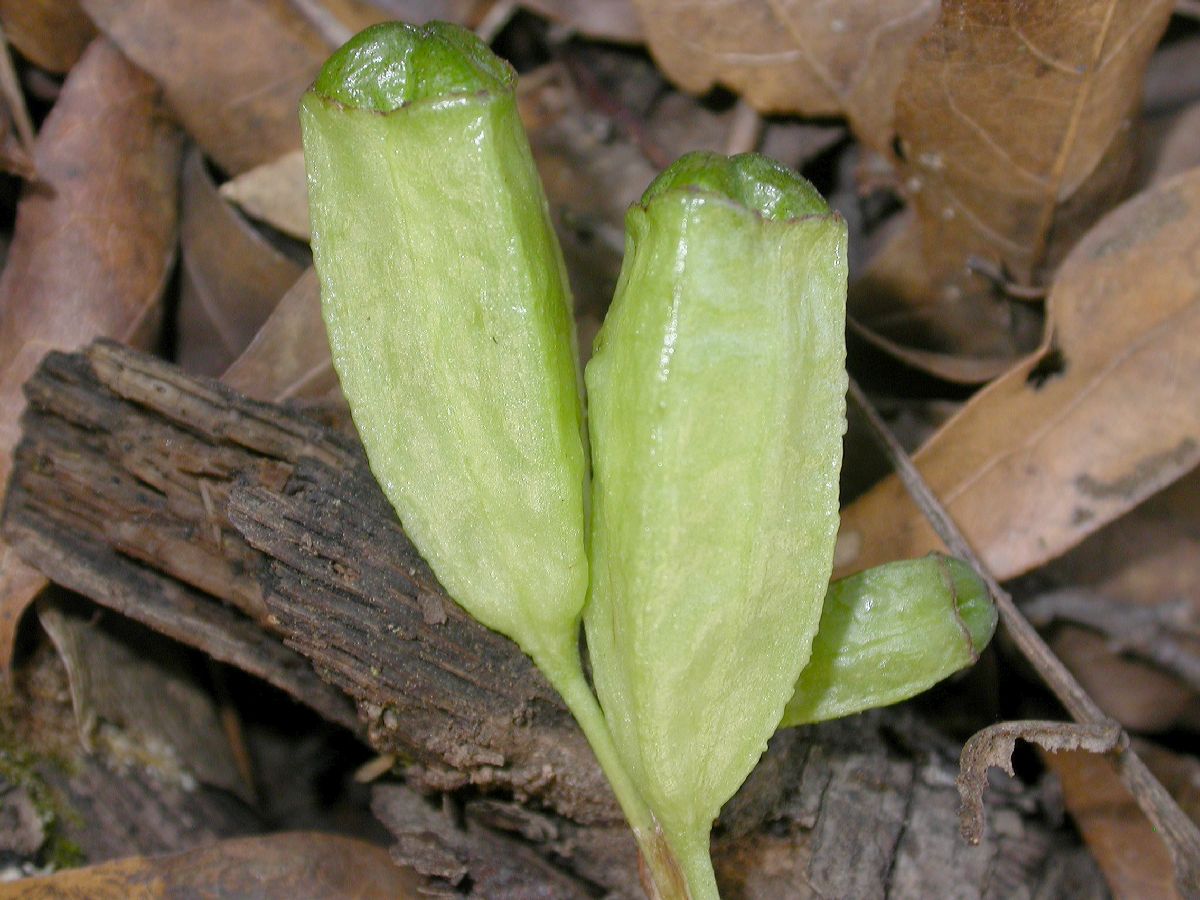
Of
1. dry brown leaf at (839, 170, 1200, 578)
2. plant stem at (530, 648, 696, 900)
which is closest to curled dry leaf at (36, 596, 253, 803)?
plant stem at (530, 648, 696, 900)

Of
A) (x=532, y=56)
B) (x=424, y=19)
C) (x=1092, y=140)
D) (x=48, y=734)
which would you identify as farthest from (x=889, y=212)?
(x=48, y=734)

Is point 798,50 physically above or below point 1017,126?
above

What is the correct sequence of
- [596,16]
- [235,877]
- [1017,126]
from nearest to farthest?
[235,877]
[1017,126]
[596,16]

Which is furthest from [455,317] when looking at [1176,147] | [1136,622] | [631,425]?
[1176,147]

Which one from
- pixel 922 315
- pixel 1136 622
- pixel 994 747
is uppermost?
pixel 922 315

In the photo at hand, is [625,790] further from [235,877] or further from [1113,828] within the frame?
[1113,828]

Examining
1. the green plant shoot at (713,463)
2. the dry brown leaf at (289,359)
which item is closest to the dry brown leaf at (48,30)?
the dry brown leaf at (289,359)

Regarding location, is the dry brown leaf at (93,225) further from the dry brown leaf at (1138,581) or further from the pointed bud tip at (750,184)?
the dry brown leaf at (1138,581)
